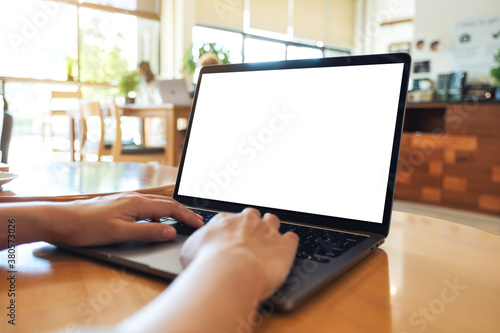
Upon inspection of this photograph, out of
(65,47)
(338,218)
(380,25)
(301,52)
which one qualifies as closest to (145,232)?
(338,218)

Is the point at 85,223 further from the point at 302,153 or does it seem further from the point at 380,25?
the point at 380,25

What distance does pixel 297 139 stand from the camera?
0.59 metres

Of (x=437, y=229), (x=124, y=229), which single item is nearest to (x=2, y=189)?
(x=124, y=229)

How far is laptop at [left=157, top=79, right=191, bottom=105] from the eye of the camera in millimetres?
3188

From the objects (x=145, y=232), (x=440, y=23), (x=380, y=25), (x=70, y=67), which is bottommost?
(x=145, y=232)

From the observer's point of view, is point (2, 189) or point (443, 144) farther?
point (443, 144)

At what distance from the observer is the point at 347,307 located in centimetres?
33

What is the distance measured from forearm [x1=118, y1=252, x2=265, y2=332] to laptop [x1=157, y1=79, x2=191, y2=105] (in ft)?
9.84

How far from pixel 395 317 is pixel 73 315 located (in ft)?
0.83

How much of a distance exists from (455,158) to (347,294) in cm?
341

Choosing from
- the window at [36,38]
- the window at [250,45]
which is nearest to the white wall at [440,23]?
the window at [250,45]

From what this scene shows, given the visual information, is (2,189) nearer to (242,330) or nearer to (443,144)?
(242,330)

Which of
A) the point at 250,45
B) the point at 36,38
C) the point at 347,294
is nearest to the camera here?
the point at 347,294

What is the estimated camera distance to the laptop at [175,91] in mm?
3188
